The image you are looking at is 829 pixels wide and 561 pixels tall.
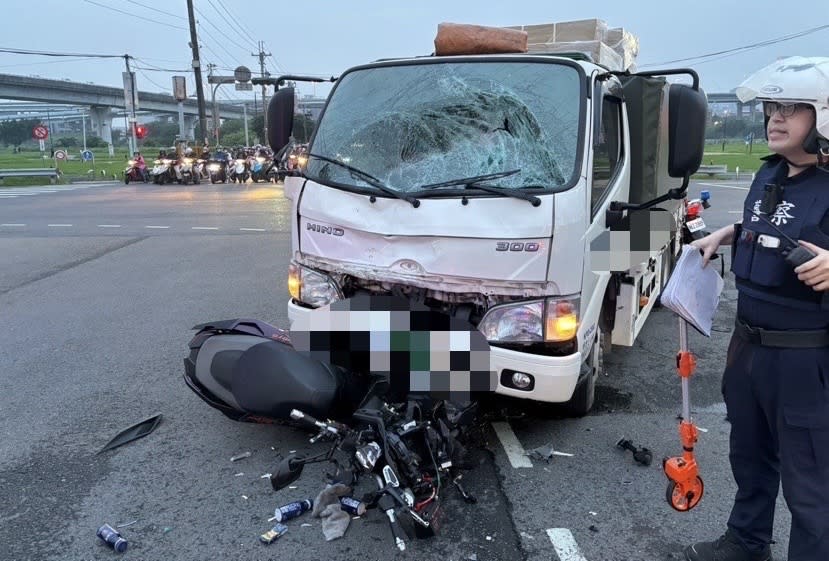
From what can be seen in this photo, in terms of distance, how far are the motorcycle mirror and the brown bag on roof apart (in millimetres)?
2880

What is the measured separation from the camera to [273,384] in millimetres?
3541

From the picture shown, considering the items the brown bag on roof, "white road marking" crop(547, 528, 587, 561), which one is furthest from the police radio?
the brown bag on roof

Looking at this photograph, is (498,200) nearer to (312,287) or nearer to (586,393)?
(312,287)

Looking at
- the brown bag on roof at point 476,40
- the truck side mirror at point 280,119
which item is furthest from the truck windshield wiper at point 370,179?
the brown bag on roof at point 476,40

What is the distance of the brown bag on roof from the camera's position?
436 cm

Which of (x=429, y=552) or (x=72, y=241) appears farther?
(x=72, y=241)

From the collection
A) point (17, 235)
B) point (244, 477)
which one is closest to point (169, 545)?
point (244, 477)

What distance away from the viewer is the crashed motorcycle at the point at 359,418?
3.10 meters

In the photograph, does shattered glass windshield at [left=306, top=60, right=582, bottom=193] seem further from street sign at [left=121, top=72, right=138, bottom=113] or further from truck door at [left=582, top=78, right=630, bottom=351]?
street sign at [left=121, top=72, right=138, bottom=113]

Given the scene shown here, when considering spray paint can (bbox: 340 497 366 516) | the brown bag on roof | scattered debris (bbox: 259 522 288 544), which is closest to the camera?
scattered debris (bbox: 259 522 288 544)

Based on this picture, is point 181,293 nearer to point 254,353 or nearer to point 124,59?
point 254,353

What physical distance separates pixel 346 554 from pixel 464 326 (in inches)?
48.3

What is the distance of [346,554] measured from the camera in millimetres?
2957

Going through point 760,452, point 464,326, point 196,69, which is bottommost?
point 760,452
